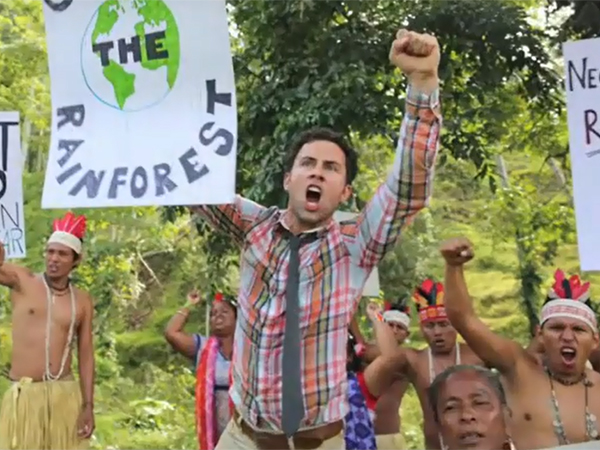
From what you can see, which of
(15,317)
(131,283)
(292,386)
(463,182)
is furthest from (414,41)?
(463,182)

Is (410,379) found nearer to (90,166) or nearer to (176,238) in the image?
(90,166)

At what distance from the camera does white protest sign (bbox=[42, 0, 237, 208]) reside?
104 inches

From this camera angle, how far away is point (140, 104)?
2.78 metres

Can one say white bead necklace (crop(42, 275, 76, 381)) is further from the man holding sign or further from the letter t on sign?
the man holding sign

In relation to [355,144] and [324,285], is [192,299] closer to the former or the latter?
[355,144]

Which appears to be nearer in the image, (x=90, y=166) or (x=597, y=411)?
(x=90, y=166)

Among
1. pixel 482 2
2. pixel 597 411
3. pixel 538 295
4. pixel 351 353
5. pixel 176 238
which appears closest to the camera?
pixel 597 411

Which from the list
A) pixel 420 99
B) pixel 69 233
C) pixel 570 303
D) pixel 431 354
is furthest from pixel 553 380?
pixel 69 233

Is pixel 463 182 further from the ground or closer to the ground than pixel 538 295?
further from the ground

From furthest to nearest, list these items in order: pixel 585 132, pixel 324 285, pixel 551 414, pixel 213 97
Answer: pixel 585 132
pixel 551 414
pixel 213 97
pixel 324 285

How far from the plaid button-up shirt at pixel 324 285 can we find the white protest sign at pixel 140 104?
0.98 ft

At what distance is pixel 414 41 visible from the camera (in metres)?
2.18

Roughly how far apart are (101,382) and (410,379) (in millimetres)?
9272

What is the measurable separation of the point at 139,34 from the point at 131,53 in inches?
2.6
